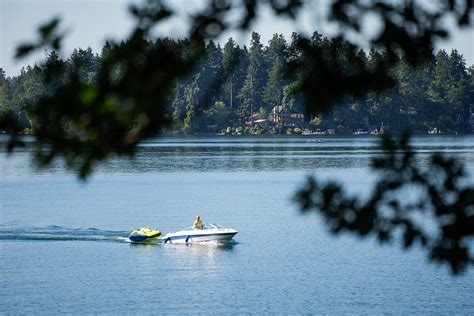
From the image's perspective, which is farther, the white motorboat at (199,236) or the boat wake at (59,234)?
the boat wake at (59,234)

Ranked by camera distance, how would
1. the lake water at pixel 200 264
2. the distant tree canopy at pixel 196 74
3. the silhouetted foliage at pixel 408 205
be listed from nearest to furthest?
the distant tree canopy at pixel 196 74
the silhouetted foliage at pixel 408 205
the lake water at pixel 200 264

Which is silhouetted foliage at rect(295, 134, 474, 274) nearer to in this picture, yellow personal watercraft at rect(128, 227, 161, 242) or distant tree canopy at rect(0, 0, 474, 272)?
distant tree canopy at rect(0, 0, 474, 272)

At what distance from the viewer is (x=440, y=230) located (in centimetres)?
637

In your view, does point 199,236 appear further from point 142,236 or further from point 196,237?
point 142,236

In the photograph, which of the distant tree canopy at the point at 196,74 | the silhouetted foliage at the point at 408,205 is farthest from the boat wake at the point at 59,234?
the distant tree canopy at the point at 196,74

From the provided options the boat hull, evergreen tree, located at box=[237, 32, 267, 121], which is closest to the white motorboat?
the boat hull

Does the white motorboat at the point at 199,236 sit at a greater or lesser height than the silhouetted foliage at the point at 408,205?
lesser

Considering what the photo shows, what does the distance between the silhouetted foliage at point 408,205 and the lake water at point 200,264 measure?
29cm

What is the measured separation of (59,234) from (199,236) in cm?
783

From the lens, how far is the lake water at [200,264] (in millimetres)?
32312

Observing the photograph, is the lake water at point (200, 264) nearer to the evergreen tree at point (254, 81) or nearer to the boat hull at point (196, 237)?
the boat hull at point (196, 237)

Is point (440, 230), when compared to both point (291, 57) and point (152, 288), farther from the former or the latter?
point (152, 288)

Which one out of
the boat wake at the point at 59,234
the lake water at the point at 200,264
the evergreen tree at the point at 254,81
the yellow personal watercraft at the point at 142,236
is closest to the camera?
the lake water at the point at 200,264

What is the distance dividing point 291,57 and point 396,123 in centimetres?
16757
